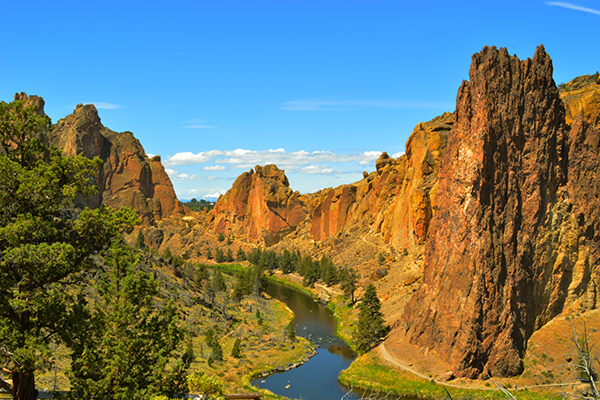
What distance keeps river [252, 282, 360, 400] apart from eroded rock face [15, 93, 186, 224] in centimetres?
10480

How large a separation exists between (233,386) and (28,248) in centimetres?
3323

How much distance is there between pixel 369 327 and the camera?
57.5 meters

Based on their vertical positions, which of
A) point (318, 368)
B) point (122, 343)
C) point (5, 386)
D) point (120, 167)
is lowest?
point (318, 368)

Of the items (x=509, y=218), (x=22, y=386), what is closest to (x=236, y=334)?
(x=509, y=218)

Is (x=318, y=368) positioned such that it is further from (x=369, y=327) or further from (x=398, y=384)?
(x=398, y=384)

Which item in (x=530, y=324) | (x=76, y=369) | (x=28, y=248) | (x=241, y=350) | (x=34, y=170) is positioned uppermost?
(x=34, y=170)

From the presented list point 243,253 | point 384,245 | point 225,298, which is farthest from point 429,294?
point 243,253

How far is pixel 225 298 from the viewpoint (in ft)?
269

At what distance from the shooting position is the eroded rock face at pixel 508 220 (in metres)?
46.5

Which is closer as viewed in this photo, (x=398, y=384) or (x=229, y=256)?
(x=398, y=384)

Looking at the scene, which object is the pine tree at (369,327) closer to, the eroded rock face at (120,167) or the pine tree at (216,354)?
the pine tree at (216,354)

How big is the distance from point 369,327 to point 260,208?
11668cm

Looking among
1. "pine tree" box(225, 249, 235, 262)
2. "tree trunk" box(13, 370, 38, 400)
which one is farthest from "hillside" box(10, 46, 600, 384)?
"pine tree" box(225, 249, 235, 262)

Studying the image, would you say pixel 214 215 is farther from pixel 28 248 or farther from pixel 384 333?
pixel 28 248
